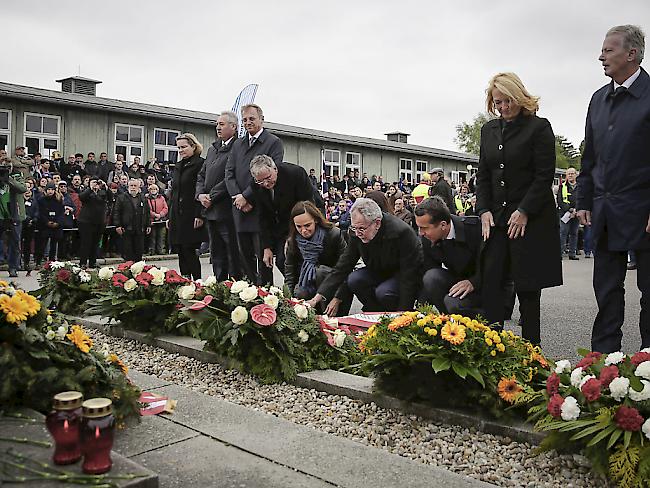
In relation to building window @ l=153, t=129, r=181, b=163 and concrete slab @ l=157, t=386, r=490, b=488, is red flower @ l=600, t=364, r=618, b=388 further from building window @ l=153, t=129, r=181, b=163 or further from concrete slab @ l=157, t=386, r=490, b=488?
building window @ l=153, t=129, r=181, b=163

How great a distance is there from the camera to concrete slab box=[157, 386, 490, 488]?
2.64 metres

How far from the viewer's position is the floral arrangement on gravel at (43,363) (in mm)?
2744

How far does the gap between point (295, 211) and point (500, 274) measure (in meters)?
2.11

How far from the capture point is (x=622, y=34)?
438 cm

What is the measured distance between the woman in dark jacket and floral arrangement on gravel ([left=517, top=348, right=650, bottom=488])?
11.2 ft

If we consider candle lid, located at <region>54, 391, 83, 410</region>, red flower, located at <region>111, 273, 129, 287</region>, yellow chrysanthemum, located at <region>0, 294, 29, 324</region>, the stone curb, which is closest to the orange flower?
the stone curb

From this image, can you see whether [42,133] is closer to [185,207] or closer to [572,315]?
[185,207]

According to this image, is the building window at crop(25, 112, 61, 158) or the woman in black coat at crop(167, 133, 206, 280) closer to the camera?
the woman in black coat at crop(167, 133, 206, 280)

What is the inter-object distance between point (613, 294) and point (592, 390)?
1937 millimetres

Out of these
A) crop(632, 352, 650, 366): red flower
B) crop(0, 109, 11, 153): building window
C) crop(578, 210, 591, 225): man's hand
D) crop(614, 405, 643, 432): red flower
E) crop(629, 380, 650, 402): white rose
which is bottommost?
crop(614, 405, 643, 432): red flower

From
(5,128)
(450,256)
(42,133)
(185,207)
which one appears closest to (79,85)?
(42,133)

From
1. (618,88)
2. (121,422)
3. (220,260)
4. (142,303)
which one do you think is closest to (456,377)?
(121,422)

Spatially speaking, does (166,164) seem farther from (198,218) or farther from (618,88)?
(618,88)

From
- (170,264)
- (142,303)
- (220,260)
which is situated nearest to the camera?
(142,303)
